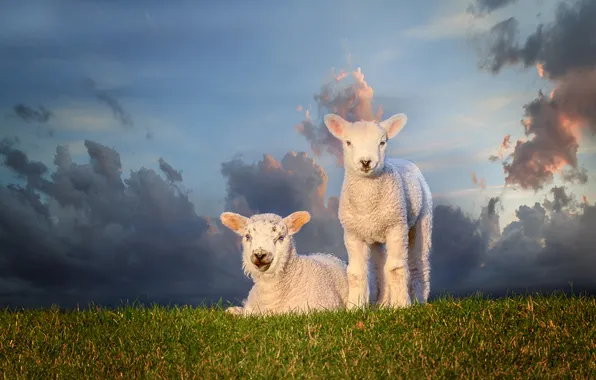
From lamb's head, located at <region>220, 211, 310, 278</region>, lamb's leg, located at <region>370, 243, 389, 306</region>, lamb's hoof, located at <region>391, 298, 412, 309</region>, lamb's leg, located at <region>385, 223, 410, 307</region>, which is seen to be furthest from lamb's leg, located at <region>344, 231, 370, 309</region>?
lamb's head, located at <region>220, 211, 310, 278</region>

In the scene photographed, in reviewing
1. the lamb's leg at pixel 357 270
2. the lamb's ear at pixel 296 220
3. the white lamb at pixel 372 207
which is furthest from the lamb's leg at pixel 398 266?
the lamb's ear at pixel 296 220

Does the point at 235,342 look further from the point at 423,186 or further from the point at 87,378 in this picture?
the point at 423,186

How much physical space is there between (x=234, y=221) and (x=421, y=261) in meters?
3.20

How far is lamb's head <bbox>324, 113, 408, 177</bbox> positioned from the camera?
36.6 ft

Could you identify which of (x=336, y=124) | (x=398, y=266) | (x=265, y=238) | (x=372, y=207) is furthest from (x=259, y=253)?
(x=336, y=124)

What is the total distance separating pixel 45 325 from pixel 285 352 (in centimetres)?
426

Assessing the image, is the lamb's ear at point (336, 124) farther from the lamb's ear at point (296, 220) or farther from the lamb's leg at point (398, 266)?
the lamb's leg at point (398, 266)

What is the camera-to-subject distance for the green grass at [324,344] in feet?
27.7

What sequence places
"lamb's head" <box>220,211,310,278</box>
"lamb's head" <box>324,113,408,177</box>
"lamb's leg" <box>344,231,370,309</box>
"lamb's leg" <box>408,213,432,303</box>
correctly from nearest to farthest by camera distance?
"lamb's head" <box>324,113,408,177</box>, "lamb's head" <box>220,211,310,278</box>, "lamb's leg" <box>344,231,370,309</box>, "lamb's leg" <box>408,213,432,303</box>

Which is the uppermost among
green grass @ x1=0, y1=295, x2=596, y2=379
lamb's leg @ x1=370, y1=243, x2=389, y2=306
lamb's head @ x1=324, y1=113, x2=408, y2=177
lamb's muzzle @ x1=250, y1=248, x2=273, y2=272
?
lamb's head @ x1=324, y1=113, x2=408, y2=177

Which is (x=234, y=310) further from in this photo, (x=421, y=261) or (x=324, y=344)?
(x=421, y=261)

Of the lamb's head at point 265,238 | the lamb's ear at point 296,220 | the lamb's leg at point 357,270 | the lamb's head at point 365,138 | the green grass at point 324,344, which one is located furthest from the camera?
the lamb's leg at point 357,270

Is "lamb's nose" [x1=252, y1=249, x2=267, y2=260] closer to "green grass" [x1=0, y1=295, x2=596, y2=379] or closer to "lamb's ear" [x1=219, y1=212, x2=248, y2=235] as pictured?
"lamb's ear" [x1=219, y1=212, x2=248, y2=235]

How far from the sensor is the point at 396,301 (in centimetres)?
1169
